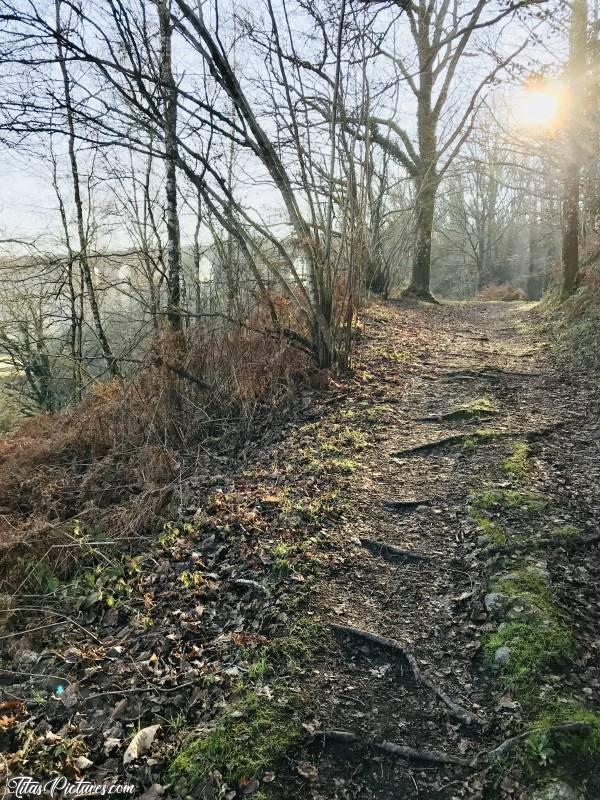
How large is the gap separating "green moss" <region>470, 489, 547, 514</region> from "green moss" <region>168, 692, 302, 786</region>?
8.23 feet

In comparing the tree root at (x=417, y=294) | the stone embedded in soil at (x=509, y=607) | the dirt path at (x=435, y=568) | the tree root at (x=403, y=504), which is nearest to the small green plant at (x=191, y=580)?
the dirt path at (x=435, y=568)

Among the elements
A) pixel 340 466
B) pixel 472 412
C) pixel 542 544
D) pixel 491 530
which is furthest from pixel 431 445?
pixel 542 544

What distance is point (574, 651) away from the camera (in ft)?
9.42

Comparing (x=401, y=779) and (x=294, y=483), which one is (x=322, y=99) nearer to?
(x=294, y=483)

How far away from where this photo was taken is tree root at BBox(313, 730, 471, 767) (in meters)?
2.48

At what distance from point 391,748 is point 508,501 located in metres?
2.52

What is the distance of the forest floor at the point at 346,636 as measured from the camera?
2523mm

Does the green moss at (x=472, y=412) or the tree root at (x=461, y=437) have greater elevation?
the green moss at (x=472, y=412)

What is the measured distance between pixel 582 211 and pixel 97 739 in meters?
14.5

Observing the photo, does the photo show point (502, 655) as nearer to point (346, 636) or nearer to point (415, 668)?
point (415, 668)

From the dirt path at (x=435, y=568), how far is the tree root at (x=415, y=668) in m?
0.02

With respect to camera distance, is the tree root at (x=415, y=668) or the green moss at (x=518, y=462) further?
the green moss at (x=518, y=462)

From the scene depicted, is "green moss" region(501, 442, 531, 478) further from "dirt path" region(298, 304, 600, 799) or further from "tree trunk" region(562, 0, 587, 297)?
"tree trunk" region(562, 0, 587, 297)

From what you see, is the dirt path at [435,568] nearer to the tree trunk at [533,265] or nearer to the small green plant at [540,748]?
the small green plant at [540,748]
